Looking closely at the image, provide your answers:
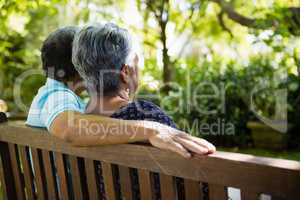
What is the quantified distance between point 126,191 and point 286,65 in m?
4.81

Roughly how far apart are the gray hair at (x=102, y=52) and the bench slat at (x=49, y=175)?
1.17 feet

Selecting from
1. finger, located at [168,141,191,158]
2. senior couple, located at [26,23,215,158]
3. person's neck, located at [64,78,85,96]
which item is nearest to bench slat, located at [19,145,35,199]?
senior couple, located at [26,23,215,158]

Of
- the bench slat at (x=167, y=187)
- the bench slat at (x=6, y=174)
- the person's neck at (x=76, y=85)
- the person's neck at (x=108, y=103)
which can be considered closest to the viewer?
the bench slat at (x=167, y=187)

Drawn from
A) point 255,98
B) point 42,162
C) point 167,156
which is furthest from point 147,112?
point 255,98

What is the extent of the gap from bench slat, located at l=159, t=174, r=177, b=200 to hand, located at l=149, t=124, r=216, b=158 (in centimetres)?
10

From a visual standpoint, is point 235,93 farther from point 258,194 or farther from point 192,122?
point 258,194

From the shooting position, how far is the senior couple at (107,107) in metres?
1.23

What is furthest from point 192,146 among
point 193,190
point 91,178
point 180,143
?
point 91,178

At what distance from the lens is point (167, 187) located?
121cm

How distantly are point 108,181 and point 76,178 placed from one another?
0.16m

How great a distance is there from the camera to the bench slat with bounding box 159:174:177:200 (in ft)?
3.93

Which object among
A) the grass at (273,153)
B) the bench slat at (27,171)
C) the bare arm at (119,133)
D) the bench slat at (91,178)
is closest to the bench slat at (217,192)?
the bare arm at (119,133)

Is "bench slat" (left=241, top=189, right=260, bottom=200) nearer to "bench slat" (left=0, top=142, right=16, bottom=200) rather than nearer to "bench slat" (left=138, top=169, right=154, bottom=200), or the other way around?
"bench slat" (left=138, top=169, right=154, bottom=200)

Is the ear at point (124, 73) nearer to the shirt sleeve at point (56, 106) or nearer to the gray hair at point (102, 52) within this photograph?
the gray hair at point (102, 52)
